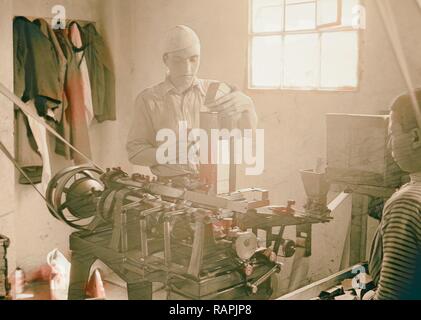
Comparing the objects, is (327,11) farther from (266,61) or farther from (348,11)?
(266,61)

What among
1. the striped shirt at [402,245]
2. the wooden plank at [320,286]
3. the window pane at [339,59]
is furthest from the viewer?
the window pane at [339,59]

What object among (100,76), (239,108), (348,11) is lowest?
(239,108)

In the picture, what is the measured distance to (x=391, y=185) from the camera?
1.67 m

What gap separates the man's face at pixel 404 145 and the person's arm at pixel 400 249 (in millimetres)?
124

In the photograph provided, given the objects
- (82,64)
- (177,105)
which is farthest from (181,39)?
(82,64)

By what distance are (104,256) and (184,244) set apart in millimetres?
293

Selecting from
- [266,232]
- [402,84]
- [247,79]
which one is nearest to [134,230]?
[266,232]

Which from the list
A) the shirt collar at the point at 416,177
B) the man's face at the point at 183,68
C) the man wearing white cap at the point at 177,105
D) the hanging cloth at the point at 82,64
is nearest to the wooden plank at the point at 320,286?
the shirt collar at the point at 416,177

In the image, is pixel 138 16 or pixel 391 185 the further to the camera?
pixel 138 16

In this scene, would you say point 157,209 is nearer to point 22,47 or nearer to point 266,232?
point 266,232

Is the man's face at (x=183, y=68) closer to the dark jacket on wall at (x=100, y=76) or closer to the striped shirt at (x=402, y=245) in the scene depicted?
the dark jacket on wall at (x=100, y=76)

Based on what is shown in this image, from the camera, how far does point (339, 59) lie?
5.92ft

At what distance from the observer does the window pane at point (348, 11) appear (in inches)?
68.0

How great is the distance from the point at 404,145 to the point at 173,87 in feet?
2.48
